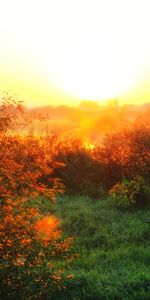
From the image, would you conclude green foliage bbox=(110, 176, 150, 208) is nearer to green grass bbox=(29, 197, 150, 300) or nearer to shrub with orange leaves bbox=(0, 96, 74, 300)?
green grass bbox=(29, 197, 150, 300)

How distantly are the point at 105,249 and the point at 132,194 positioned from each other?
7.05 m

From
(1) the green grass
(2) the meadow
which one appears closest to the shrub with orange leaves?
(2) the meadow

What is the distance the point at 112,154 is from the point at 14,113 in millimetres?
20239

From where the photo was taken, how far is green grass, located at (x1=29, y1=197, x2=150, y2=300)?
44.0 ft

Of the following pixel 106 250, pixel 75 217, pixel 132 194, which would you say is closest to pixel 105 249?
pixel 106 250

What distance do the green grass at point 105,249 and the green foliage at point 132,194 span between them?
46cm

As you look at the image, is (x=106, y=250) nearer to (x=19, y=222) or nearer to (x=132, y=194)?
(x=19, y=222)

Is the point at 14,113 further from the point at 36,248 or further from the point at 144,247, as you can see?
the point at 144,247

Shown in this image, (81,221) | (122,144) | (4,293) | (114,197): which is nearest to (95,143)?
(122,144)

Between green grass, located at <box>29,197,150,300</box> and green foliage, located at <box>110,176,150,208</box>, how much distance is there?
18.3 inches

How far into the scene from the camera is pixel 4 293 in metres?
11.5

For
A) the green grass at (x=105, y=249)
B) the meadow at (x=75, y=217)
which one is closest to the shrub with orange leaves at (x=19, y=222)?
the meadow at (x=75, y=217)

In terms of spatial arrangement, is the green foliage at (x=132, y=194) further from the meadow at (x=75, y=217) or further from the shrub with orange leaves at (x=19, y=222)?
the shrub with orange leaves at (x=19, y=222)

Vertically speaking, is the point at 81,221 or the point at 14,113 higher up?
the point at 14,113
